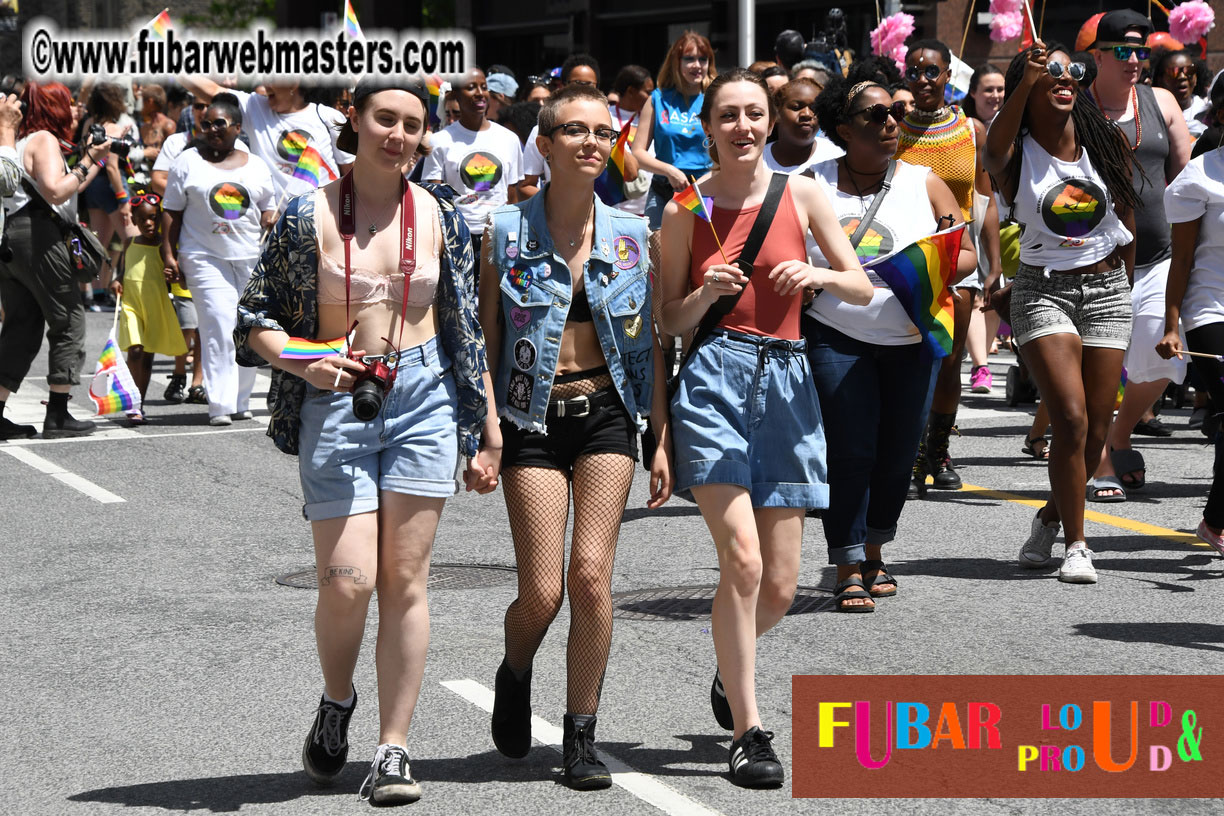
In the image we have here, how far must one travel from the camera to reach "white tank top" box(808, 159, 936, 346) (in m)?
6.55

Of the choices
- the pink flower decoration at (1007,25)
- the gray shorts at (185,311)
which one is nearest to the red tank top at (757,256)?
the pink flower decoration at (1007,25)

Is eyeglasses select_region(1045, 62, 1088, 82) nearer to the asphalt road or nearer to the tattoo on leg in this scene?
the asphalt road

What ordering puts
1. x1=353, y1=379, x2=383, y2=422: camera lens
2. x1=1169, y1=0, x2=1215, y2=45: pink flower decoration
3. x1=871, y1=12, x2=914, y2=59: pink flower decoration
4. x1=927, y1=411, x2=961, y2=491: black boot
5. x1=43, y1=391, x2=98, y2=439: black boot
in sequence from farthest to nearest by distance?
x1=1169, y1=0, x2=1215, y2=45: pink flower decoration, x1=871, y1=12, x2=914, y2=59: pink flower decoration, x1=43, y1=391, x2=98, y2=439: black boot, x1=927, y1=411, x2=961, y2=491: black boot, x1=353, y1=379, x2=383, y2=422: camera lens

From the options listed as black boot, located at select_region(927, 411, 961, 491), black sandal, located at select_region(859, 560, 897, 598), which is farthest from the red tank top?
black boot, located at select_region(927, 411, 961, 491)

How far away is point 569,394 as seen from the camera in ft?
16.3

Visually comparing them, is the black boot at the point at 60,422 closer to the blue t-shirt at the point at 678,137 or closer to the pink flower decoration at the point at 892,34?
the blue t-shirt at the point at 678,137

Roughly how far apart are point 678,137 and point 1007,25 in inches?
89.9

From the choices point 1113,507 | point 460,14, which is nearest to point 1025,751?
point 1113,507

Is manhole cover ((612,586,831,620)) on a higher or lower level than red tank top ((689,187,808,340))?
lower

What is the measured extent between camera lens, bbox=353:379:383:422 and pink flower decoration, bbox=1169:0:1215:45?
465 inches

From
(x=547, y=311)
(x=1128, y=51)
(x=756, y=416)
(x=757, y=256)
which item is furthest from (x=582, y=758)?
(x=1128, y=51)

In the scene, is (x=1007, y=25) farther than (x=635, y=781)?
Yes

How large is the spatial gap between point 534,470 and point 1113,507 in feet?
16.5

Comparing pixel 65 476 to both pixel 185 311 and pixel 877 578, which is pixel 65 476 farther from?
pixel 877 578
